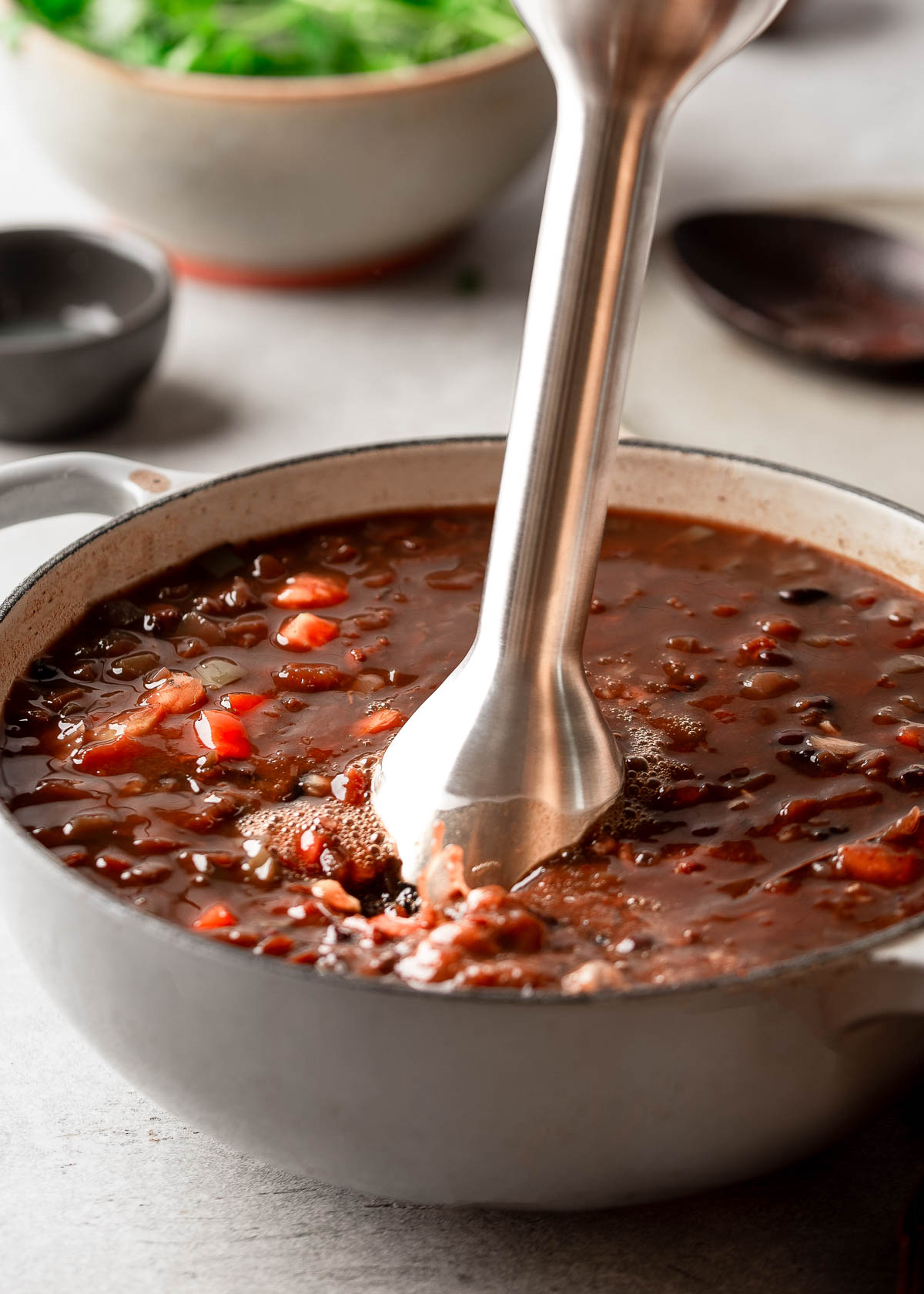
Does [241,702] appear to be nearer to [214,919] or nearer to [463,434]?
[214,919]

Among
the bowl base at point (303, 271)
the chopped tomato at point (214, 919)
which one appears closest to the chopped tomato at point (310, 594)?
the chopped tomato at point (214, 919)

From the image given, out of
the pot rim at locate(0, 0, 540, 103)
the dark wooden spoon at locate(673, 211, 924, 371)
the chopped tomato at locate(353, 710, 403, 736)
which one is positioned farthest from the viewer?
the dark wooden spoon at locate(673, 211, 924, 371)

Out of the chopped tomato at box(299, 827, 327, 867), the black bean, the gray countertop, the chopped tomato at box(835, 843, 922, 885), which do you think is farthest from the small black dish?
the chopped tomato at box(835, 843, 922, 885)

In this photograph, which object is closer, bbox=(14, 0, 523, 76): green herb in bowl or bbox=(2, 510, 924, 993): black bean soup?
bbox=(2, 510, 924, 993): black bean soup

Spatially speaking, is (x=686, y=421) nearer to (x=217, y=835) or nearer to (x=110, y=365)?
(x=110, y=365)

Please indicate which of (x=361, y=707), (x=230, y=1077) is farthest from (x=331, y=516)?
(x=230, y=1077)

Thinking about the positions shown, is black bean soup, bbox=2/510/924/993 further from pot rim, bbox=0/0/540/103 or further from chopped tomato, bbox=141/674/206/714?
pot rim, bbox=0/0/540/103
